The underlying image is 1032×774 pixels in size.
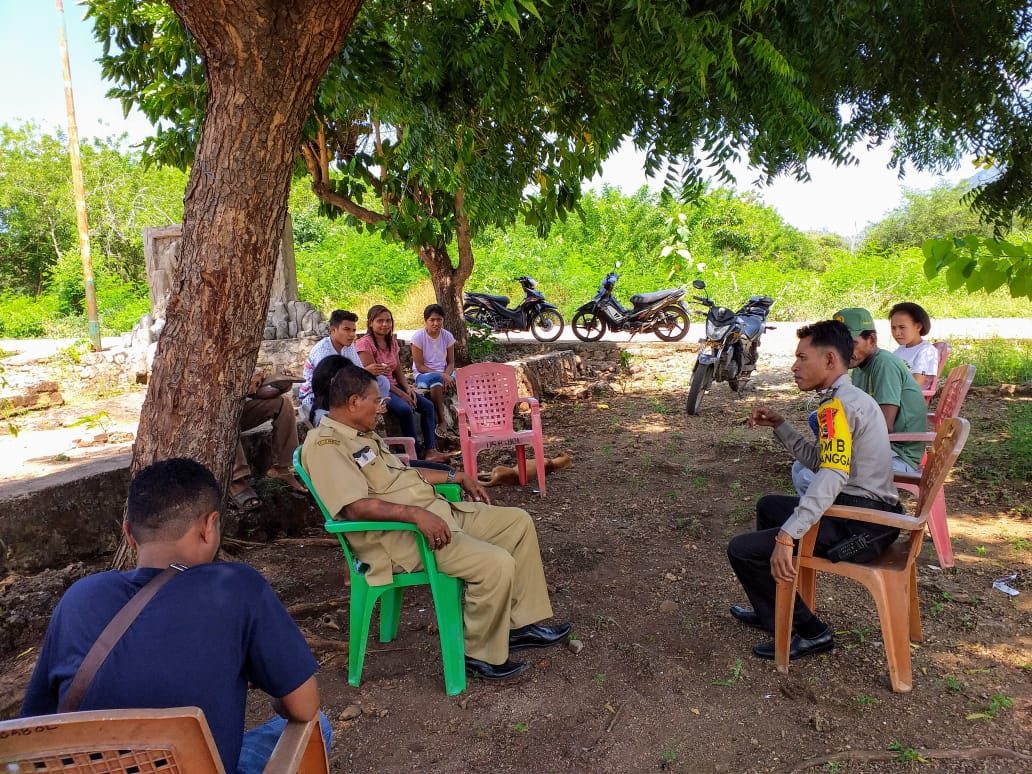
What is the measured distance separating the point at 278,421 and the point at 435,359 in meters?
2.08

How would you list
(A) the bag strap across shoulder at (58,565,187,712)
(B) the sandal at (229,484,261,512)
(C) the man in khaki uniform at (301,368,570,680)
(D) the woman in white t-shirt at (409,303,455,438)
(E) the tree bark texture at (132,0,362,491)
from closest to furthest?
(A) the bag strap across shoulder at (58,565,187,712) → (C) the man in khaki uniform at (301,368,570,680) → (E) the tree bark texture at (132,0,362,491) → (B) the sandal at (229,484,261,512) → (D) the woman in white t-shirt at (409,303,455,438)

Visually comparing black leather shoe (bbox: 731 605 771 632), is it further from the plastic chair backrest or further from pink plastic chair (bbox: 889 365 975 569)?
the plastic chair backrest

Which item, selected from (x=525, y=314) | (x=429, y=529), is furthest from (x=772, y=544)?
(x=525, y=314)

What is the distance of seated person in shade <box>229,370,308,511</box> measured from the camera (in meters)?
4.98

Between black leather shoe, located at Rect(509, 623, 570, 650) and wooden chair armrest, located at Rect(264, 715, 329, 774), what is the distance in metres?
1.59

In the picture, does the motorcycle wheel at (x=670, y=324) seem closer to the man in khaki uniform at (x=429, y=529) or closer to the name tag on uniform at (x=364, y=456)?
the man in khaki uniform at (x=429, y=529)

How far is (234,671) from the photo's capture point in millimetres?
1575

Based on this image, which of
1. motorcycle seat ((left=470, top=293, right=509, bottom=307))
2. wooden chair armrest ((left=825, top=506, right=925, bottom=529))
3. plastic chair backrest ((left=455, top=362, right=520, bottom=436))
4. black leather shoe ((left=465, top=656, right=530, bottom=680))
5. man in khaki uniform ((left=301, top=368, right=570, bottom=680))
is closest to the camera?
wooden chair armrest ((left=825, top=506, right=925, bottom=529))

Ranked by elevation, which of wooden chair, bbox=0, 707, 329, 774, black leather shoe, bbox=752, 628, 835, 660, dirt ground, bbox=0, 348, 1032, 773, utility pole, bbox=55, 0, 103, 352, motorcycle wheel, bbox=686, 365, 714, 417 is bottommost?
dirt ground, bbox=0, 348, 1032, 773

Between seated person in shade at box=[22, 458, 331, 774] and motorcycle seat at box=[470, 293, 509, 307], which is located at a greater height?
motorcycle seat at box=[470, 293, 509, 307]

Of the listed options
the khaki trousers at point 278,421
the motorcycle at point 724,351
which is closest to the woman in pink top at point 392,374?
the khaki trousers at point 278,421

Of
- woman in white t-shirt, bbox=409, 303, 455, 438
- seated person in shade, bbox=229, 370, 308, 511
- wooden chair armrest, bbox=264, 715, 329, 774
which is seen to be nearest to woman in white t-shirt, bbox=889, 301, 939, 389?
woman in white t-shirt, bbox=409, 303, 455, 438

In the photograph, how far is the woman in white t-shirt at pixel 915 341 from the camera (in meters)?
4.91

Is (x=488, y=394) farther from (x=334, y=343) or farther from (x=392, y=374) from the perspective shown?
(x=334, y=343)
